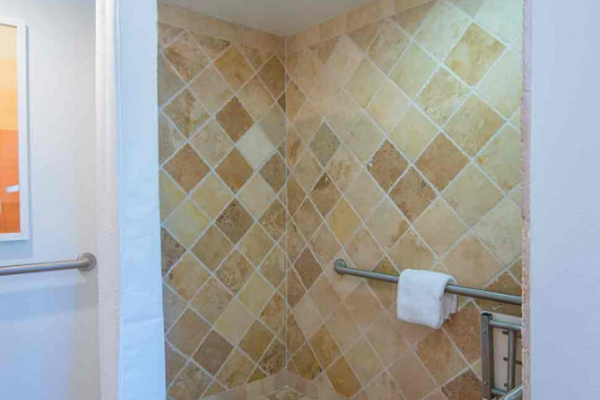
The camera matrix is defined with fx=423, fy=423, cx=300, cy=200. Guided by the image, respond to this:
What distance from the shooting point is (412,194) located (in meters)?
1.76

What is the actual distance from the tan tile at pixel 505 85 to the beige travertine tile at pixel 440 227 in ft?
1.36

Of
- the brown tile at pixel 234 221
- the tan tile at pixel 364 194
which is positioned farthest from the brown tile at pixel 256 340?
the tan tile at pixel 364 194

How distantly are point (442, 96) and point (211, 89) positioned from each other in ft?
3.52

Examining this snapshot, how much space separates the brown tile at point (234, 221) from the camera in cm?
211

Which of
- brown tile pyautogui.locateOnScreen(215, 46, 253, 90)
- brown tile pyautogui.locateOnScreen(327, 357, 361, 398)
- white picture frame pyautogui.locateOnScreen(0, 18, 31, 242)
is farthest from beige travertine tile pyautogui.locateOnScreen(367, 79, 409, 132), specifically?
white picture frame pyautogui.locateOnScreen(0, 18, 31, 242)

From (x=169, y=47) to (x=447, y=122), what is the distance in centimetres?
127

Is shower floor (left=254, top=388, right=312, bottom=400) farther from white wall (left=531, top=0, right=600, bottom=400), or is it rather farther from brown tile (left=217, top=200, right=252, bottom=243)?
white wall (left=531, top=0, right=600, bottom=400)

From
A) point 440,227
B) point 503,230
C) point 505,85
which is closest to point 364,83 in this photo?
point 505,85

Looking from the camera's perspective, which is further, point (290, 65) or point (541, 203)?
point (290, 65)

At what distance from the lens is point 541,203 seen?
0.44 m

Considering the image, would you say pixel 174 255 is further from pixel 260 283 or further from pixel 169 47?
pixel 169 47

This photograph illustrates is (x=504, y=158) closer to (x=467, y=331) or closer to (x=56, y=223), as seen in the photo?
(x=467, y=331)

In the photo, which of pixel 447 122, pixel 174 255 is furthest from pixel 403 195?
pixel 174 255

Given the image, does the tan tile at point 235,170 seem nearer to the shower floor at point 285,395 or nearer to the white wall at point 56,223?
the white wall at point 56,223
